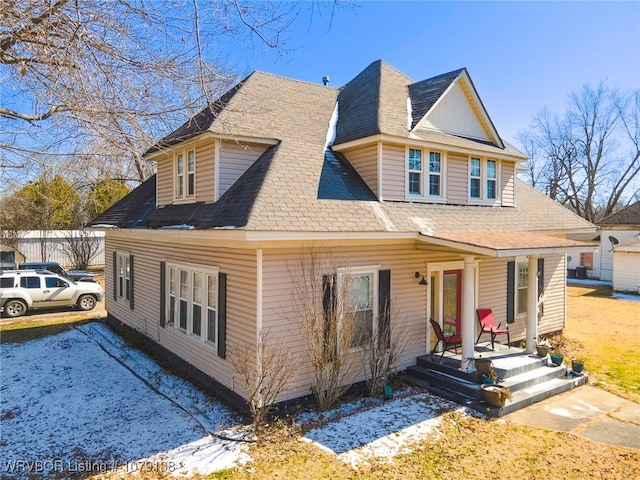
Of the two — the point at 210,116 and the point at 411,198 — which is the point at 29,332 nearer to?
the point at 210,116

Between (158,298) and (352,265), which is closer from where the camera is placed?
(352,265)

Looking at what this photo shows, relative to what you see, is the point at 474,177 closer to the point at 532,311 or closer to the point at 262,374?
the point at 532,311

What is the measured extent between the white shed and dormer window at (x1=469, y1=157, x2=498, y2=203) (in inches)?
680

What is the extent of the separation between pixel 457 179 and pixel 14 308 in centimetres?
1805

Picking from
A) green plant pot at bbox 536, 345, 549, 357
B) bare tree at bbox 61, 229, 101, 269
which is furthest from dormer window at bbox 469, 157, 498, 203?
bare tree at bbox 61, 229, 101, 269

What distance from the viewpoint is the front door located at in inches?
417

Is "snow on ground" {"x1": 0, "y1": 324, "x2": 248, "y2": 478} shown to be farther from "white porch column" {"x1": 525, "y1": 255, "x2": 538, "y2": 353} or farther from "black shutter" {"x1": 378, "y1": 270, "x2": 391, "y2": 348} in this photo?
"white porch column" {"x1": 525, "y1": 255, "x2": 538, "y2": 353}

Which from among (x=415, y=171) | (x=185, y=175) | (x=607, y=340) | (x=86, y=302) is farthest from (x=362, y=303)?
(x=86, y=302)

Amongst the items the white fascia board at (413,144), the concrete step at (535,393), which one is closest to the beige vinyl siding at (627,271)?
the white fascia board at (413,144)

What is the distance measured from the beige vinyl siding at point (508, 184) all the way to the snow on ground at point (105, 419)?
10.1 metres

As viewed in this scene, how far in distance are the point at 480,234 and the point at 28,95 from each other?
29.7 feet

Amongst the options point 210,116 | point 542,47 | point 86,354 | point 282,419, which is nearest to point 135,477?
point 282,419

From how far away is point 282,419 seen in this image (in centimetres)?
753

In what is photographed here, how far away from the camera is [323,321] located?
25.9 ft
